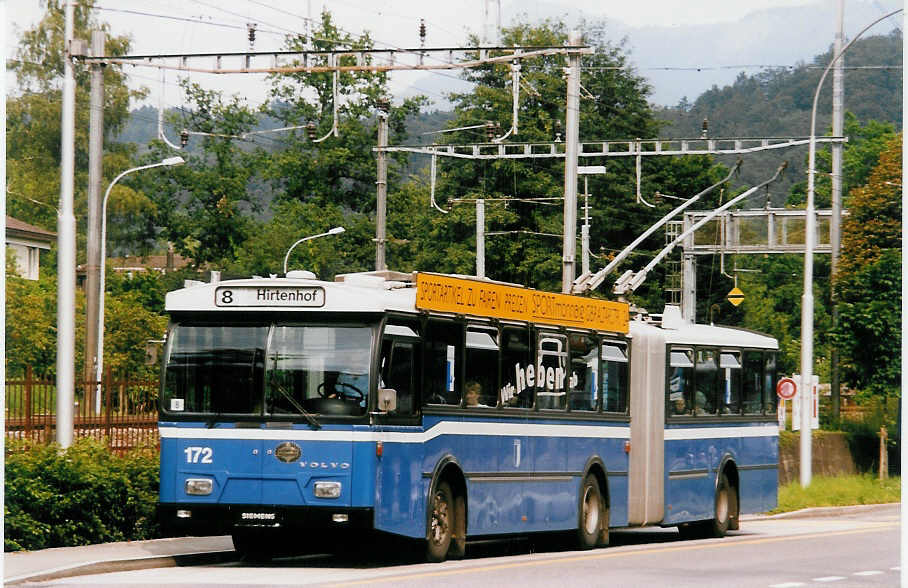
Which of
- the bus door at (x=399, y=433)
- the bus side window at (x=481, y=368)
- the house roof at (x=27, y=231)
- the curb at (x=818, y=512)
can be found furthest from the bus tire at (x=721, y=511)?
the house roof at (x=27, y=231)

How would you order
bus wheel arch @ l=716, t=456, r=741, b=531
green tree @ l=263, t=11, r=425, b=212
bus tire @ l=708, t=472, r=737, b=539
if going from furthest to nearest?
green tree @ l=263, t=11, r=425, b=212 < bus wheel arch @ l=716, t=456, r=741, b=531 < bus tire @ l=708, t=472, r=737, b=539

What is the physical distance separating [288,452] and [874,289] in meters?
34.5

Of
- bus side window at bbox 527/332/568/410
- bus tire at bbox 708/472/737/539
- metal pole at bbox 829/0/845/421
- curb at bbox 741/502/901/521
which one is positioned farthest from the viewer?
metal pole at bbox 829/0/845/421

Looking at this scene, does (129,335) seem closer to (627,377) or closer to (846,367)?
(846,367)

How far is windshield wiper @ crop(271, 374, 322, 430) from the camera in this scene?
1675 cm

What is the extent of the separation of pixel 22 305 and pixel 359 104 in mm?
21154

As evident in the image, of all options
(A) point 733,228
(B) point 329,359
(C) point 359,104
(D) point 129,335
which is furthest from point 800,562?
(C) point 359,104

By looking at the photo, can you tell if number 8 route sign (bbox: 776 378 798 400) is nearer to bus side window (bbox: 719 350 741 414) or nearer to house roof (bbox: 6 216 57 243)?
bus side window (bbox: 719 350 741 414)

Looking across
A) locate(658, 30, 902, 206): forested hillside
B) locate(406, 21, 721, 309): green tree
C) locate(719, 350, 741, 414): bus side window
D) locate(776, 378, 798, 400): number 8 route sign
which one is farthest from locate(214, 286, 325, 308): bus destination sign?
locate(658, 30, 902, 206): forested hillside

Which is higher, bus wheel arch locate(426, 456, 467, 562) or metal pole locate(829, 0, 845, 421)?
metal pole locate(829, 0, 845, 421)

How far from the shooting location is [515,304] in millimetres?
19922

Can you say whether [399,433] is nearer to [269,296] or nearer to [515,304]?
[269,296]

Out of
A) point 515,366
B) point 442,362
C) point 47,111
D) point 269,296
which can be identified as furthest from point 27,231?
point 269,296

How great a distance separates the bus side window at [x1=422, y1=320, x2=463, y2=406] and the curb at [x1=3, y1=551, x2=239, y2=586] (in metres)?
2.73
